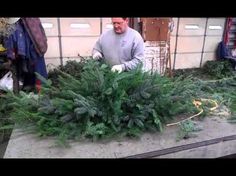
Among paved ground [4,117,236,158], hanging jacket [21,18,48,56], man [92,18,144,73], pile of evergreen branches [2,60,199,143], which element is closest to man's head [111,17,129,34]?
man [92,18,144,73]

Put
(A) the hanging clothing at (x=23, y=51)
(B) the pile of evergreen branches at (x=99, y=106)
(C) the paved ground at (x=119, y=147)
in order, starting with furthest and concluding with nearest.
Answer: (A) the hanging clothing at (x=23, y=51)
(B) the pile of evergreen branches at (x=99, y=106)
(C) the paved ground at (x=119, y=147)

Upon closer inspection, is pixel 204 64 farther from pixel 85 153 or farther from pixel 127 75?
pixel 85 153

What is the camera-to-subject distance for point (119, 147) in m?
1.63

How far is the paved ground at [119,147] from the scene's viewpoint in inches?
60.7

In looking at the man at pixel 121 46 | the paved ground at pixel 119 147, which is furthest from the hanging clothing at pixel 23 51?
the paved ground at pixel 119 147

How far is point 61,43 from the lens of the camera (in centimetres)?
424

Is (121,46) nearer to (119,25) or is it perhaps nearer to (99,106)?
(119,25)

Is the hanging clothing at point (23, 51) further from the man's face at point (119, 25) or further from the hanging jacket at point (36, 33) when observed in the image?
the man's face at point (119, 25)

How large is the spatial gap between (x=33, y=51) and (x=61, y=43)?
2.97 ft

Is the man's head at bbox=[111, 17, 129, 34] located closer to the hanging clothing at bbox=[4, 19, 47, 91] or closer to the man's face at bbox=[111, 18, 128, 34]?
the man's face at bbox=[111, 18, 128, 34]

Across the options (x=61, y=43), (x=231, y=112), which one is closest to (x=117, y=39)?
(x=231, y=112)

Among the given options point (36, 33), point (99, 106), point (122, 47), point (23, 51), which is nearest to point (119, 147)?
point (99, 106)

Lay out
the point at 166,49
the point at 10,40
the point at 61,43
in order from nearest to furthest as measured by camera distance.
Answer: the point at 10,40
the point at 61,43
the point at 166,49

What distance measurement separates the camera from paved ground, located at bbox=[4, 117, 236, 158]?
1542 millimetres
